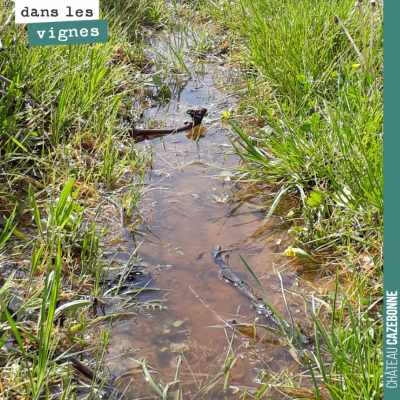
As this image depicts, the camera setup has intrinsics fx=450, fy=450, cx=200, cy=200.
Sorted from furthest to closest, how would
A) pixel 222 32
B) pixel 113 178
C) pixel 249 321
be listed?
pixel 222 32, pixel 113 178, pixel 249 321

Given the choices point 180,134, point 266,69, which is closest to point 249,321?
point 180,134

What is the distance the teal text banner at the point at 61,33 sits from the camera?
3.07 meters

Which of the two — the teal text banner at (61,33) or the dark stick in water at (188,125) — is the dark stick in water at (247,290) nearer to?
the dark stick in water at (188,125)

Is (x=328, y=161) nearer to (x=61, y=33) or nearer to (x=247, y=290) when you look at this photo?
(x=247, y=290)

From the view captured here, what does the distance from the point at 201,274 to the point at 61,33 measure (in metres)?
2.12

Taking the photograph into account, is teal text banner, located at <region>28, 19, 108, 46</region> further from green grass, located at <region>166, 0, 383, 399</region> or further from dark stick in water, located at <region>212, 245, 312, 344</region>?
dark stick in water, located at <region>212, 245, 312, 344</region>

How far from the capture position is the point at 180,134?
3408 mm

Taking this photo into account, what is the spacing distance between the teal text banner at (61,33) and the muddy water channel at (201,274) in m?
0.93

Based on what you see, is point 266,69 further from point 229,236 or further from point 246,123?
→ point 229,236

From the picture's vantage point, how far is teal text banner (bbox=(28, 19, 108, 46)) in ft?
10.1

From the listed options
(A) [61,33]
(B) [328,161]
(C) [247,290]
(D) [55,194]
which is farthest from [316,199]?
(A) [61,33]

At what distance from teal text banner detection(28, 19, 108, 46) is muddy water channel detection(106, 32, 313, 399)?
3.04ft

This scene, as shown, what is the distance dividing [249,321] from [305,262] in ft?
1.58

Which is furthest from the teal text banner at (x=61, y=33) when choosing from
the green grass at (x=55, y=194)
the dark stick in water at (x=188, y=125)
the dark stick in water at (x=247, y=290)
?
the dark stick in water at (x=247, y=290)
